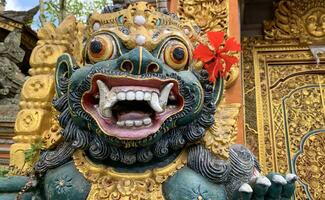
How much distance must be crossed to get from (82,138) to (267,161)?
266cm

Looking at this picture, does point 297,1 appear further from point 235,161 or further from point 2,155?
point 2,155

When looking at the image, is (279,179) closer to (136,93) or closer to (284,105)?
(136,93)

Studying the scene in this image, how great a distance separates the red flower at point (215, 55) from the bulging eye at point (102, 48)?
474 millimetres

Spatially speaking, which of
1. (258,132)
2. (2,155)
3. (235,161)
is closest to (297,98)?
(258,132)

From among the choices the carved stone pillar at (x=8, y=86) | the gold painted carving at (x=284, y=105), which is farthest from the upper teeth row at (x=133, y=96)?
the carved stone pillar at (x=8, y=86)

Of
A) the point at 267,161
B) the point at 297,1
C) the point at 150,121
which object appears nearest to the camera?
the point at 150,121

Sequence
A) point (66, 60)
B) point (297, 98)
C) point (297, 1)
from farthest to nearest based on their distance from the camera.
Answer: point (297, 1)
point (297, 98)
point (66, 60)

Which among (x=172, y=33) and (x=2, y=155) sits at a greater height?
(x=172, y=33)

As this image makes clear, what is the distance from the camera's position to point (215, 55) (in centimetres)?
229

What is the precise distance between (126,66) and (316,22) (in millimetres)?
3572

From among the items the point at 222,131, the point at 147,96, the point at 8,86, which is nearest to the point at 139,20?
the point at 147,96

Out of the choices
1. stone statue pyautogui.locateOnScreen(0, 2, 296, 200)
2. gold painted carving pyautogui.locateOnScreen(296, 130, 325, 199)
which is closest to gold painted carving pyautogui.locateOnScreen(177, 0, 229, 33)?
stone statue pyautogui.locateOnScreen(0, 2, 296, 200)

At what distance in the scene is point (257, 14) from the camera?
5148 millimetres

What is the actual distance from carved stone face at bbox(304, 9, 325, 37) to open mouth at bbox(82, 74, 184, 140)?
10.9 feet
